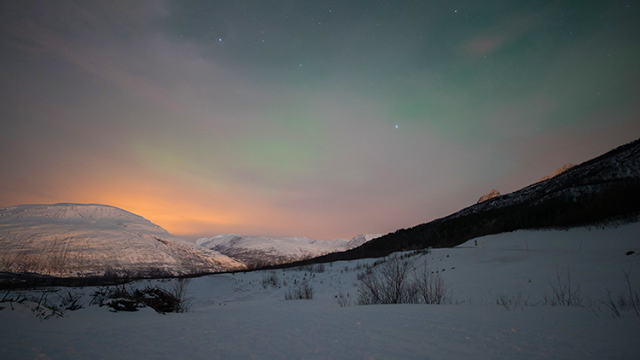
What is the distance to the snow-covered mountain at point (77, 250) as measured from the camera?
56906 millimetres

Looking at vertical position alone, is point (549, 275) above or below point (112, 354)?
below

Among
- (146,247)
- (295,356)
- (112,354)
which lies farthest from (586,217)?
(146,247)

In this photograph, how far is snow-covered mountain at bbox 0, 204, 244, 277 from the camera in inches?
2240

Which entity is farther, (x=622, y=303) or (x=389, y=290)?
(x=389, y=290)

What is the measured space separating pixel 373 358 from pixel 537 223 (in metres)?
18.3

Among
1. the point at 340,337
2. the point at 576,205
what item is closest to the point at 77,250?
the point at 340,337

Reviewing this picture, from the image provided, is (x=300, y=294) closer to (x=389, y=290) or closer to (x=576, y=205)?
(x=389, y=290)

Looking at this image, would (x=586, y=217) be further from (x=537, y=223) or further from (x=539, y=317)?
(x=539, y=317)

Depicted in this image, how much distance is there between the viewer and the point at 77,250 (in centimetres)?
6506

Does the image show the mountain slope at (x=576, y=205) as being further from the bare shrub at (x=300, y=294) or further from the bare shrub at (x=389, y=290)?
the bare shrub at (x=300, y=294)

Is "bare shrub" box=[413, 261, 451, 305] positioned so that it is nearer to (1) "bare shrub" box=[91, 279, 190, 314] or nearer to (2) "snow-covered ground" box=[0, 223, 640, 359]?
(2) "snow-covered ground" box=[0, 223, 640, 359]

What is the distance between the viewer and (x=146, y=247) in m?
73.6

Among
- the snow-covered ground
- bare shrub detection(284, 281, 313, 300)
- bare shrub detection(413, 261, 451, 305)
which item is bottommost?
bare shrub detection(284, 281, 313, 300)

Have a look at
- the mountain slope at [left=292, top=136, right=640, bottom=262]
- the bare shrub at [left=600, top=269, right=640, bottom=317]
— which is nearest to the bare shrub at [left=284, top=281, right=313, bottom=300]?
the bare shrub at [left=600, top=269, right=640, bottom=317]
